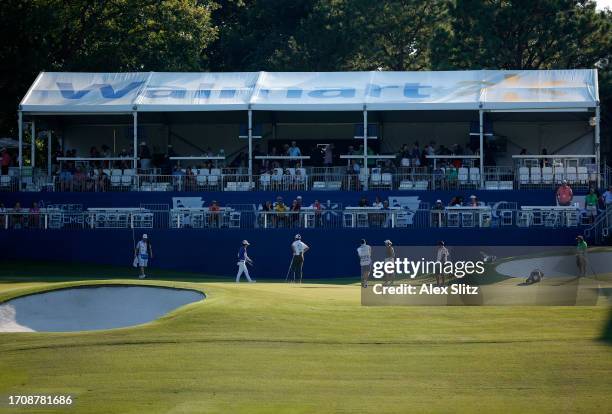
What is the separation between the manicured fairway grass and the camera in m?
19.5

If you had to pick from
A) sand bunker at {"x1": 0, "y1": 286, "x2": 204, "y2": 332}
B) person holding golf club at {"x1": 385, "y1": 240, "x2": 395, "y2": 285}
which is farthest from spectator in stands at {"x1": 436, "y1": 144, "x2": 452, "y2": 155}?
sand bunker at {"x1": 0, "y1": 286, "x2": 204, "y2": 332}

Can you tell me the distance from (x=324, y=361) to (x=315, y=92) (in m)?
24.9

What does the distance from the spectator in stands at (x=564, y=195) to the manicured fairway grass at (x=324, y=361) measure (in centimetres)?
1540

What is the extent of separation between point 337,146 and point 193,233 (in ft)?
35.4

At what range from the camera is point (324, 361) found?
22.1 meters

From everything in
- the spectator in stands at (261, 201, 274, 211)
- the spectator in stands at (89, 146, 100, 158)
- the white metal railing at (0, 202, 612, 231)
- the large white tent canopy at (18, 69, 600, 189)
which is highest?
the large white tent canopy at (18, 69, 600, 189)

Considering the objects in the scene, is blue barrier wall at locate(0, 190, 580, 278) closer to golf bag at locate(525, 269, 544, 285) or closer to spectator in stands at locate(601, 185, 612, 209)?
spectator in stands at locate(601, 185, 612, 209)

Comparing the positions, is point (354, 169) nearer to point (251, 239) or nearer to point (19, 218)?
point (251, 239)

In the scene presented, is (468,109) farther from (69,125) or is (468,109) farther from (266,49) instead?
(266,49)

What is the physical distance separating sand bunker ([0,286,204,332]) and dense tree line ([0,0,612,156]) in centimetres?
3030

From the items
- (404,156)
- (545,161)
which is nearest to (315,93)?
(404,156)

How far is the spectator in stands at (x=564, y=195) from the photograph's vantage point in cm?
4166

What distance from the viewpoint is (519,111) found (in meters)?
44.4

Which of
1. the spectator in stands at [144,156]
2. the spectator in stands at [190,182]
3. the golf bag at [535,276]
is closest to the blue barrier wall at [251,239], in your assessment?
the spectator in stands at [190,182]
